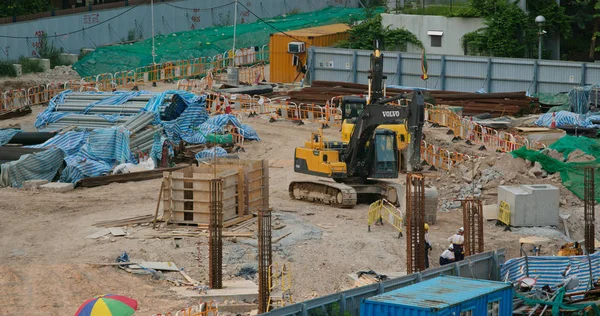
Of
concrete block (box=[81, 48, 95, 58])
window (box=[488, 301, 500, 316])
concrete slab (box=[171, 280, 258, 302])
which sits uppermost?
concrete block (box=[81, 48, 95, 58])

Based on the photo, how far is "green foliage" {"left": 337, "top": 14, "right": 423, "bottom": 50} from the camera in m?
63.0

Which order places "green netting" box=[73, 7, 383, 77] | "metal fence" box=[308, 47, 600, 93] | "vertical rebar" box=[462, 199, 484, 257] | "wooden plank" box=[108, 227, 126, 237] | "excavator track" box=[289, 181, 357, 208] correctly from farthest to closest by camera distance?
1. "green netting" box=[73, 7, 383, 77]
2. "metal fence" box=[308, 47, 600, 93]
3. "excavator track" box=[289, 181, 357, 208]
4. "wooden plank" box=[108, 227, 126, 237]
5. "vertical rebar" box=[462, 199, 484, 257]

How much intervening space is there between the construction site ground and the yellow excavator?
0.56 meters

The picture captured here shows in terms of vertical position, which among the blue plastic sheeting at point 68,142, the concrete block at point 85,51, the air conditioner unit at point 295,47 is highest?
the air conditioner unit at point 295,47

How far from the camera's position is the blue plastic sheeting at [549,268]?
26672 millimetres

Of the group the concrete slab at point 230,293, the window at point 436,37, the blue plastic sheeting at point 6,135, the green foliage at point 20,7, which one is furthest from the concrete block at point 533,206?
the green foliage at point 20,7

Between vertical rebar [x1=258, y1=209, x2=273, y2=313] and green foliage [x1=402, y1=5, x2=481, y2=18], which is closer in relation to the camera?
vertical rebar [x1=258, y1=209, x2=273, y2=313]

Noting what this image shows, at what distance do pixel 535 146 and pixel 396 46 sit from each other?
20.4 meters

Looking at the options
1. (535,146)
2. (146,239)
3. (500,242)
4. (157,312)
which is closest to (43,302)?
(157,312)

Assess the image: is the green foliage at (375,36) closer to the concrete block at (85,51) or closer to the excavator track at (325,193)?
the concrete block at (85,51)

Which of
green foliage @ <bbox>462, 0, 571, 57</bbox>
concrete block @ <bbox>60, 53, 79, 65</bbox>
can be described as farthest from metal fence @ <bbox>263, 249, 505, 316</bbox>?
concrete block @ <bbox>60, 53, 79, 65</bbox>

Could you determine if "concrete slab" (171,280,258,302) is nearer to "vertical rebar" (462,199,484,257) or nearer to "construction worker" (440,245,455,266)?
"construction worker" (440,245,455,266)

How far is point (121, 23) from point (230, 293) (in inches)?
1738

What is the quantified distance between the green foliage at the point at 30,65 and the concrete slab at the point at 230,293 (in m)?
35.9
